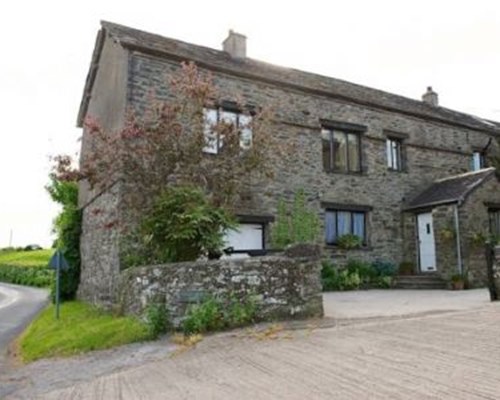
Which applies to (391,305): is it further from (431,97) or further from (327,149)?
(431,97)

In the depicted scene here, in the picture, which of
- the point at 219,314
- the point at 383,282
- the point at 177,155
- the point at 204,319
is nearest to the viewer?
the point at 204,319

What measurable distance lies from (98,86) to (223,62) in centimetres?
532

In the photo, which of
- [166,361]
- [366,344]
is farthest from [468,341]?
[166,361]

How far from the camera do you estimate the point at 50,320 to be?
628 inches

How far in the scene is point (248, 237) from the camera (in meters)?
16.9

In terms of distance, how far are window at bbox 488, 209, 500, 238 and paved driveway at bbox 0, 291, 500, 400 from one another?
1022cm

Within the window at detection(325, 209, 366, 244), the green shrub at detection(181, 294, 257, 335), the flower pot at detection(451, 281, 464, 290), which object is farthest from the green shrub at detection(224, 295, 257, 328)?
the flower pot at detection(451, 281, 464, 290)

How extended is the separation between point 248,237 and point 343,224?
425 cm

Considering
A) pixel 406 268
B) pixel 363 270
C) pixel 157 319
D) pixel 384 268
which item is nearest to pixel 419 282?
pixel 384 268

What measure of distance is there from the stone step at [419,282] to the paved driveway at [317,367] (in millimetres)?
8007

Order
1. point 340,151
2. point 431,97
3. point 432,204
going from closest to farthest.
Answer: point 432,204, point 340,151, point 431,97

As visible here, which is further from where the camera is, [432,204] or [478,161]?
[478,161]

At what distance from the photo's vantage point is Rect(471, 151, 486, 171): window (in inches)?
934

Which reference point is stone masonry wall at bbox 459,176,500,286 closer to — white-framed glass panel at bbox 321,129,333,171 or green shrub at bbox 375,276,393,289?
green shrub at bbox 375,276,393,289
